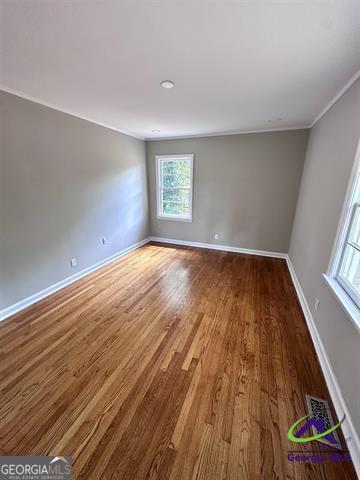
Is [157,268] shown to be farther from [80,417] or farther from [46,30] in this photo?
[46,30]

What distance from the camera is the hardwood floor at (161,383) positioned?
1.08 metres

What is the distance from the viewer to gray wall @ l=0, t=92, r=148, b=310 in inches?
82.8

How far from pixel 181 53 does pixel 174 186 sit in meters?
3.17

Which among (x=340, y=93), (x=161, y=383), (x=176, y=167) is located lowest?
(x=161, y=383)

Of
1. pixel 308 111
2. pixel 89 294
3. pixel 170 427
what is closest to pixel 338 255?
pixel 170 427

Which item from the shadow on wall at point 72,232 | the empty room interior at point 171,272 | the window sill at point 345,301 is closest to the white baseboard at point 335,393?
the empty room interior at point 171,272

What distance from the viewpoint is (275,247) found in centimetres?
397

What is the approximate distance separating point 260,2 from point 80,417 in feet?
8.82

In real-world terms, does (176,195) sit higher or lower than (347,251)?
higher

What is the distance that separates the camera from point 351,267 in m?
1.58

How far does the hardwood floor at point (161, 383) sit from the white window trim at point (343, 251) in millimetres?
679

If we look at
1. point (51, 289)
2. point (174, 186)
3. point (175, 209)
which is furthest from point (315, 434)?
point (174, 186)

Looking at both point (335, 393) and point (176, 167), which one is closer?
point (335, 393)

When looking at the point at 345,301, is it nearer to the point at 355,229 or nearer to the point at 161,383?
the point at 355,229
